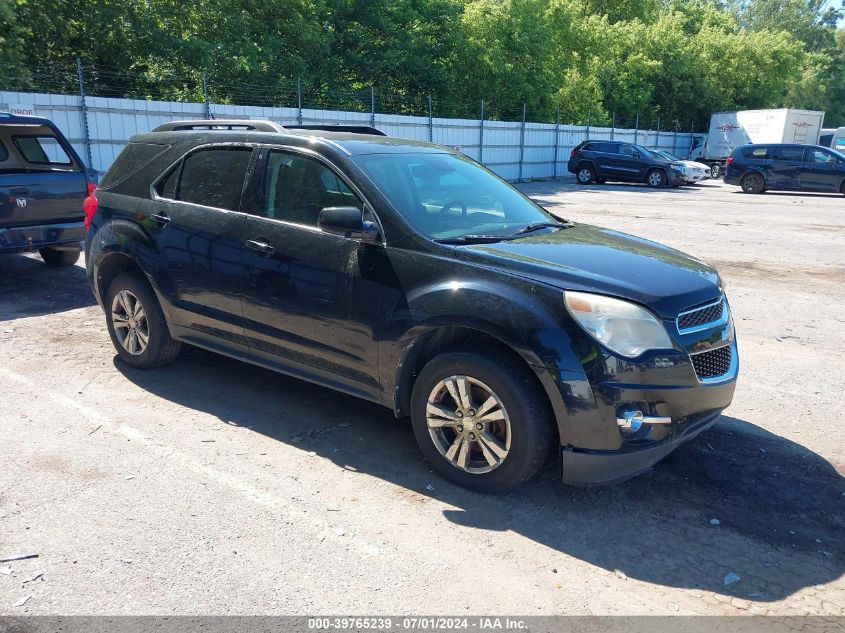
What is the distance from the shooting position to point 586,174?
2797cm

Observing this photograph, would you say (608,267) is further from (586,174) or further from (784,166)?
(586,174)

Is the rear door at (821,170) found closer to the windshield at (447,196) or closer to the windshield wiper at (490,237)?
the windshield at (447,196)

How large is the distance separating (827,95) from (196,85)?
67.5 metres

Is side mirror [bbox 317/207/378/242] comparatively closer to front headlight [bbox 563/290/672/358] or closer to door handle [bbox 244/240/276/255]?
door handle [bbox 244/240/276/255]

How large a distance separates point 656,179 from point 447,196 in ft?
79.8

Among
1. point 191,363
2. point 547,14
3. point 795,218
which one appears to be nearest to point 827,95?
point 547,14

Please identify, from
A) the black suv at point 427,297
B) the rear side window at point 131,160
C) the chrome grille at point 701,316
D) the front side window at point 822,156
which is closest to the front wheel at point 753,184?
the front side window at point 822,156

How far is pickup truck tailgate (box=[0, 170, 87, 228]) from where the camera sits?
796cm

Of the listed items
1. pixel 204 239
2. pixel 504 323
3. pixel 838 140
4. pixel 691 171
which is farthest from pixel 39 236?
pixel 838 140

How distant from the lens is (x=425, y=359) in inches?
158

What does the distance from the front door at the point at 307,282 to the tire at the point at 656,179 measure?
24.4 metres

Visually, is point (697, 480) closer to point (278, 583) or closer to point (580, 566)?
point (580, 566)

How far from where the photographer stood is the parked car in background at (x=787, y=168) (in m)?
23.9

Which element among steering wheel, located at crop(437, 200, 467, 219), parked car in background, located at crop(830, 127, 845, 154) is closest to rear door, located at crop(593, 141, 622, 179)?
parked car in background, located at crop(830, 127, 845, 154)
